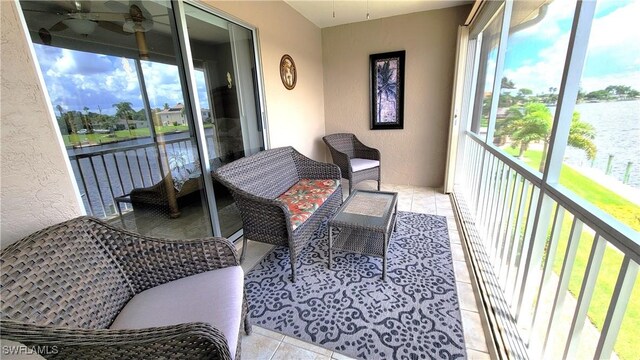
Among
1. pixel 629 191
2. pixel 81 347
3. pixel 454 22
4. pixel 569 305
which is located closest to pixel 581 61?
pixel 629 191

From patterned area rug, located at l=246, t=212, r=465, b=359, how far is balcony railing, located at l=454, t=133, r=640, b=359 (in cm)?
26

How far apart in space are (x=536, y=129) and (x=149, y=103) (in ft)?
8.09

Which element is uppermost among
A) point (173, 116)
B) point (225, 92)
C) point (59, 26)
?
point (59, 26)

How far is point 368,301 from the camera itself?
1645mm

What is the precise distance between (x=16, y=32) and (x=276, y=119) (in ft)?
6.56

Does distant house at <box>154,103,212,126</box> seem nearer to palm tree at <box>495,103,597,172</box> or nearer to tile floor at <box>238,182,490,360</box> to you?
tile floor at <box>238,182,490,360</box>

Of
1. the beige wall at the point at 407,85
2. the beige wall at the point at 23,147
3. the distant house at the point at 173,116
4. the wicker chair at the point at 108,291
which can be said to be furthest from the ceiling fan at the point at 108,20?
the beige wall at the point at 407,85

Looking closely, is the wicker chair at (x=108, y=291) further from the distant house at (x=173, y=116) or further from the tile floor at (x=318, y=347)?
the distant house at (x=173, y=116)

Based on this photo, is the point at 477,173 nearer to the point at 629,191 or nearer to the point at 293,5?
the point at 629,191

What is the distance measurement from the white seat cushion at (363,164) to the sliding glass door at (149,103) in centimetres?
151

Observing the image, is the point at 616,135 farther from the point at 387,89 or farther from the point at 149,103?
the point at 387,89

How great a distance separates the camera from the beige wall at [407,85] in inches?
132

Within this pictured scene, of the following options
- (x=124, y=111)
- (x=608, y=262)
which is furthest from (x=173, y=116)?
(x=608, y=262)

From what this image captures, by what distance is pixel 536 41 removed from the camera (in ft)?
5.00
